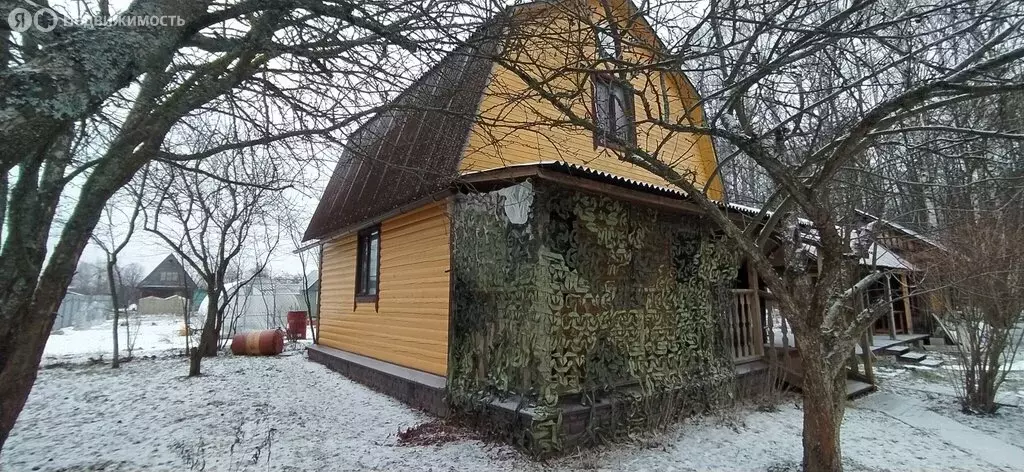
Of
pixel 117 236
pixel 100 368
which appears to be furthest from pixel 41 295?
pixel 117 236

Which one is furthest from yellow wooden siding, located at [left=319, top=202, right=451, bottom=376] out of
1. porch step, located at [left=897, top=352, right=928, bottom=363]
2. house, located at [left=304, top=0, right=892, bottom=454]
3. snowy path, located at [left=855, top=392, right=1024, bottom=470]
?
porch step, located at [left=897, top=352, right=928, bottom=363]

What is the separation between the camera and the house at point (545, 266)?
4.55 meters

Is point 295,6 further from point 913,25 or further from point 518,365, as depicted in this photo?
point 913,25

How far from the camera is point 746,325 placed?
7.62m

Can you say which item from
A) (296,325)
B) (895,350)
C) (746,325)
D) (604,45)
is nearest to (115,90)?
(604,45)

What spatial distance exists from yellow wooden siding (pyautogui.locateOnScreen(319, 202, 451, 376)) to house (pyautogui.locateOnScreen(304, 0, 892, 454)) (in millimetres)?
37

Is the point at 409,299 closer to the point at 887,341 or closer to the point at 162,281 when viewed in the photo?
the point at 887,341

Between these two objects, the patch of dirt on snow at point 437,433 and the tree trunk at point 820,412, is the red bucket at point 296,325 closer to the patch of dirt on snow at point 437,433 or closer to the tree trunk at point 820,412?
the patch of dirt on snow at point 437,433

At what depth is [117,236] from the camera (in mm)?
12242

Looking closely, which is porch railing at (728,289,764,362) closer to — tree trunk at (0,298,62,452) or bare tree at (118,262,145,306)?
tree trunk at (0,298,62,452)

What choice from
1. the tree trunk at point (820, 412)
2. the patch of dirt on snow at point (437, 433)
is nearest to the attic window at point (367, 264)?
the patch of dirt on snow at point (437, 433)

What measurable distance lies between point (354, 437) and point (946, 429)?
716 cm

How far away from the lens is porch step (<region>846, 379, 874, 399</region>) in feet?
23.9

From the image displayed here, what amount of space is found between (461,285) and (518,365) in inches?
49.8
